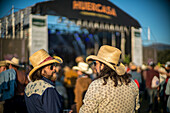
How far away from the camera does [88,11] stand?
1168 centimetres

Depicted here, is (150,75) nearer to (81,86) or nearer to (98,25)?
(81,86)

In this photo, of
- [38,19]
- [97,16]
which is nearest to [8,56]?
[38,19]

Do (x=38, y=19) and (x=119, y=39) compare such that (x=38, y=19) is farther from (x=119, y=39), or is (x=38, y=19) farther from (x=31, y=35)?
(x=119, y=39)

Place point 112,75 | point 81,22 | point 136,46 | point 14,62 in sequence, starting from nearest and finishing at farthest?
1. point 112,75
2. point 14,62
3. point 81,22
4. point 136,46

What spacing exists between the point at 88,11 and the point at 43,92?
1049 cm

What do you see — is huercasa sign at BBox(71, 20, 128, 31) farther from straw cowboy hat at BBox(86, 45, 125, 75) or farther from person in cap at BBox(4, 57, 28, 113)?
straw cowboy hat at BBox(86, 45, 125, 75)

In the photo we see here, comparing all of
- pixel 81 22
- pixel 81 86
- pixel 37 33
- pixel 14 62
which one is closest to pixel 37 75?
pixel 81 86

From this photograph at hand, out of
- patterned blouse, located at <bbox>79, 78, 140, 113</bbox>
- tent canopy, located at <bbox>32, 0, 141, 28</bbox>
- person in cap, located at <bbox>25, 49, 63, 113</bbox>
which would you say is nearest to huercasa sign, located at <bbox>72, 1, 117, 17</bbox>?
tent canopy, located at <bbox>32, 0, 141, 28</bbox>

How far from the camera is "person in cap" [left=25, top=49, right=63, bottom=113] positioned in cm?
186

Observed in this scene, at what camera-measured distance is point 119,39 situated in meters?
16.8

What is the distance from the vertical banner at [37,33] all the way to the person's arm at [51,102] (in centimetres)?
761

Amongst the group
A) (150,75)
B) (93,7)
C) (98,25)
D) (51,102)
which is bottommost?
(150,75)

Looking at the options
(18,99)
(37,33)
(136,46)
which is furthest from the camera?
(136,46)

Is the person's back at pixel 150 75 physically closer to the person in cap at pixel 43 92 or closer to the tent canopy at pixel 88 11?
the person in cap at pixel 43 92
